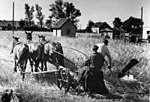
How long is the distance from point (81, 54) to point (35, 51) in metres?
0.70

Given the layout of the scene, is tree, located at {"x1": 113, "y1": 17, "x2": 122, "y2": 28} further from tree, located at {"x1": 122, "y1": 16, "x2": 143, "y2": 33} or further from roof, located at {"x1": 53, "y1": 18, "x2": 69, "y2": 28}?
roof, located at {"x1": 53, "y1": 18, "x2": 69, "y2": 28}

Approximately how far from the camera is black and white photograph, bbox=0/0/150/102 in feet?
10.6

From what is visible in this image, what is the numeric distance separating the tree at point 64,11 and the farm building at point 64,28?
6 centimetres

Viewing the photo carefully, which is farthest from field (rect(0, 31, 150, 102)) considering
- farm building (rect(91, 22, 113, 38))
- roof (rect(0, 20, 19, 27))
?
roof (rect(0, 20, 19, 27))

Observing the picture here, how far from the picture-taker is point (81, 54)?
3.39 m

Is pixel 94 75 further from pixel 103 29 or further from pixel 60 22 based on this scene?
pixel 60 22

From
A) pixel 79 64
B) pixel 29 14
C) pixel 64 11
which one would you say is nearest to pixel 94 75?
pixel 79 64

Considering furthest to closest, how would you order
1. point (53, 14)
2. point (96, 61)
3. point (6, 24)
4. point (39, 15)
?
point (6, 24), point (39, 15), point (53, 14), point (96, 61)

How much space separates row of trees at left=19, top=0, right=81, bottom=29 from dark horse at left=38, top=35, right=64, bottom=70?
0.76 ft

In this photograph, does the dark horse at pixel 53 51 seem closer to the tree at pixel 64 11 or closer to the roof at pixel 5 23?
the tree at pixel 64 11

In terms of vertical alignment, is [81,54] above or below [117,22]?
below

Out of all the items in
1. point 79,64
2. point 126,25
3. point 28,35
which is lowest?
point 79,64

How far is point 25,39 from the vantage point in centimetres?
366

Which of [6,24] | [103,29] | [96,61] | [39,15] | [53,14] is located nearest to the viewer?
[96,61]
